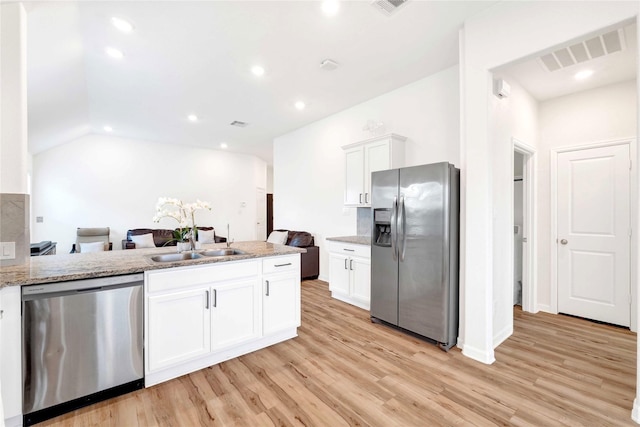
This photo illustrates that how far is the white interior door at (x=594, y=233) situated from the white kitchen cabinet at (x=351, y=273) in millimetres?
2447

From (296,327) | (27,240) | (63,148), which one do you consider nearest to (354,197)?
(296,327)

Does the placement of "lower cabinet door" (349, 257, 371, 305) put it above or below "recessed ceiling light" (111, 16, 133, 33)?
below

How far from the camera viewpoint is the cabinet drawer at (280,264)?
2666mm

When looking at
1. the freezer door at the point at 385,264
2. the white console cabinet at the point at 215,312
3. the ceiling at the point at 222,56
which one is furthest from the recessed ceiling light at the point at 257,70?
the white console cabinet at the point at 215,312

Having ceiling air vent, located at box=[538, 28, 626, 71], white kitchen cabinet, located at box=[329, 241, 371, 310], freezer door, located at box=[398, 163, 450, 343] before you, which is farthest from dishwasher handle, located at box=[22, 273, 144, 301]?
ceiling air vent, located at box=[538, 28, 626, 71]

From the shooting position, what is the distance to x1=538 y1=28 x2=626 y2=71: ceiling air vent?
2.34 metres

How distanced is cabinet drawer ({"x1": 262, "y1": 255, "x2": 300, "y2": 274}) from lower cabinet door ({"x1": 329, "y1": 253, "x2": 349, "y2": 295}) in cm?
123

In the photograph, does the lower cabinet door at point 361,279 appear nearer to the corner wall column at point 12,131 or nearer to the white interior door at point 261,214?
the corner wall column at point 12,131

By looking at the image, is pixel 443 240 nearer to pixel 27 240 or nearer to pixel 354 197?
Result: pixel 354 197

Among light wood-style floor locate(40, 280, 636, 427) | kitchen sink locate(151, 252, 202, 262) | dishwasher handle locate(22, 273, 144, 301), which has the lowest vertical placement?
light wood-style floor locate(40, 280, 636, 427)

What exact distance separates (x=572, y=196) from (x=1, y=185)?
18.3ft

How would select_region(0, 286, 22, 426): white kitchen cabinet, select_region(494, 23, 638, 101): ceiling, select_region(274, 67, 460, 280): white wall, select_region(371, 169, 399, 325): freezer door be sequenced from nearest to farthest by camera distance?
select_region(0, 286, 22, 426): white kitchen cabinet → select_region(494, 23, 638, 101): ceiling → select_region(371, 169, 399, 325): freezer door → select_region(274, 67, 460, 280): white wall

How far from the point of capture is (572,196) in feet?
11.5

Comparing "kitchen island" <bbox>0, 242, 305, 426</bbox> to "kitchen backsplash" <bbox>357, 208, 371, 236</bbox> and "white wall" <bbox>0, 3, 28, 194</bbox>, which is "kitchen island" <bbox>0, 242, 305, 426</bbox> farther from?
"kitchen backsplash" <bbox>357, 208, 371, 236</bbox>
